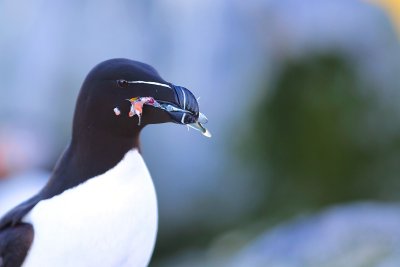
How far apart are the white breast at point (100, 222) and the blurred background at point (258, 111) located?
10.4ft

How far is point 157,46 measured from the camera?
20.1 feet

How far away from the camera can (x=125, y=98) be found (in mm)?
2455

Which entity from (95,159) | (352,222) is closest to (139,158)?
(95,159)

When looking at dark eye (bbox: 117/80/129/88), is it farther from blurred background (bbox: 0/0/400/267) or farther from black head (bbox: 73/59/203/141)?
blurred background (bbox: 0/0/400/267)

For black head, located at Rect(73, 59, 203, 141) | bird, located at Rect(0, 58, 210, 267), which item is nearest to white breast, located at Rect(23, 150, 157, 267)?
bird, located at Rect(0, 58, 210, 267)

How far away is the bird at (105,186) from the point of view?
2.45 m

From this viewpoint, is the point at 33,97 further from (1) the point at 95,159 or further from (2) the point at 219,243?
(1) the point at 95,159

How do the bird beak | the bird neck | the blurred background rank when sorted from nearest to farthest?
the bird beak → the bird neck → the blurred background

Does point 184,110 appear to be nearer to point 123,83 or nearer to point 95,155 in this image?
point 123,83

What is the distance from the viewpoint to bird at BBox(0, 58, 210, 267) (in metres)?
2.45

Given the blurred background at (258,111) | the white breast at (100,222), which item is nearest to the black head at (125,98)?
the white breast at (100,222)

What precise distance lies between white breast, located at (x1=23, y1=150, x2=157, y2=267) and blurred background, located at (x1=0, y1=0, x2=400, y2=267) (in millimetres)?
3185

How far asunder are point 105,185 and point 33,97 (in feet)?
12.3

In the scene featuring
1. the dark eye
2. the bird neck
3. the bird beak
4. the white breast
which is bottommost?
the white breast
